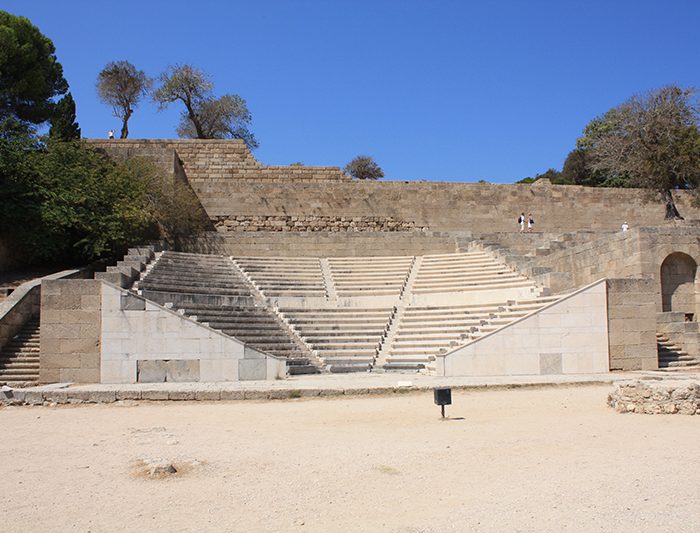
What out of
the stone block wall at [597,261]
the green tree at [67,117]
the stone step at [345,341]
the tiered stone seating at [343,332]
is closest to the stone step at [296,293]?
the tiered stone seating at [343,332]

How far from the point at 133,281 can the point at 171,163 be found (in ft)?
32.2

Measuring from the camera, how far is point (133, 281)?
53.3ft

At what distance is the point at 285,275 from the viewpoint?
20.7m

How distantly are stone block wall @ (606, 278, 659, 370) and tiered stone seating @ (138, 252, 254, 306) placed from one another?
856 cm

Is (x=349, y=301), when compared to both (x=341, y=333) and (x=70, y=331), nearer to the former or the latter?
(x=341, y=333)

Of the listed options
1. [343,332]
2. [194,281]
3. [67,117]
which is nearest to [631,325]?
[343,332]

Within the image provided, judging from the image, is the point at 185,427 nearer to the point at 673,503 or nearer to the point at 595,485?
the point at 595,485

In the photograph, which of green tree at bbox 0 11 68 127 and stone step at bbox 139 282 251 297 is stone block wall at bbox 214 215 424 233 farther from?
A: green tree at bbox 0 11 68 127

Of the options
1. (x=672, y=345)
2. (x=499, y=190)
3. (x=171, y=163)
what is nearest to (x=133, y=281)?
(x=171, y=163)

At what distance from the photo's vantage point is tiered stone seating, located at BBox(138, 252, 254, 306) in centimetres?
1599

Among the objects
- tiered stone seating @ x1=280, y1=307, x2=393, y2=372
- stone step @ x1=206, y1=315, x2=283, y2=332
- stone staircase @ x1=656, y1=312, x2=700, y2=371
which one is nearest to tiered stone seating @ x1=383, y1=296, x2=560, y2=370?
tiered stone seating @ x1=280, y1=307, x2=393, y2=372

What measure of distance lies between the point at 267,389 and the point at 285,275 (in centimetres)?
935

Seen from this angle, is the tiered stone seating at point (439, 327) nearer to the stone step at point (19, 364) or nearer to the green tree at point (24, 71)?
the stone step at point (19, 364)

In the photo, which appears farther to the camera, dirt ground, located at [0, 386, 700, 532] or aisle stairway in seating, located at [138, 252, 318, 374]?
aisle stairway in seating, located at [138, 252, 318, 374]
